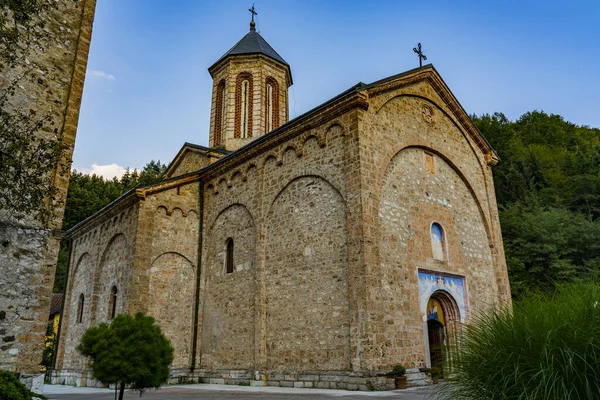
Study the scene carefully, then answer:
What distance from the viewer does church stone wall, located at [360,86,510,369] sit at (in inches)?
374

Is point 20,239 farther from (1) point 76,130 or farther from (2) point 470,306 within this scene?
(2) point 470,306

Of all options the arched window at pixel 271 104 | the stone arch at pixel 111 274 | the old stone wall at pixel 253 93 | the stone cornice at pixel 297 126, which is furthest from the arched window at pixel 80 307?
the arched window at pixel 271 104

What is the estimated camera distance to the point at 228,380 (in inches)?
460

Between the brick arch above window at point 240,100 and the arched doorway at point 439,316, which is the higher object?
the brick arch above window at point 240,100

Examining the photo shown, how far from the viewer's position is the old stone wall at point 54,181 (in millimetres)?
6102

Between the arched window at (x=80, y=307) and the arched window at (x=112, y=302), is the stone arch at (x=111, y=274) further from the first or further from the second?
the arched window at (x=80, y=307)

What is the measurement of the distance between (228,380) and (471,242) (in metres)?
8.17

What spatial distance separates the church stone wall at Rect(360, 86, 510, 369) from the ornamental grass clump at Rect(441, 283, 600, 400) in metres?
5.14

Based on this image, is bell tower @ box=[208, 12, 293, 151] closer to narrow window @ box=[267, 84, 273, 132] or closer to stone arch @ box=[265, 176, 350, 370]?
narrow window @ box=[267, 84, 273, 132]

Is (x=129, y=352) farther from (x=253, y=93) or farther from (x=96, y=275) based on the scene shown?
(x=253, y=93)

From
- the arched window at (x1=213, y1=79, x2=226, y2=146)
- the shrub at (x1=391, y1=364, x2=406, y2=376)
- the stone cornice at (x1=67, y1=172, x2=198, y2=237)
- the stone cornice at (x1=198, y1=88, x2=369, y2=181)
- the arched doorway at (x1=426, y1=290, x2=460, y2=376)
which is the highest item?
the arched window at (x1=213, y1=79, x2=226, y2=146)

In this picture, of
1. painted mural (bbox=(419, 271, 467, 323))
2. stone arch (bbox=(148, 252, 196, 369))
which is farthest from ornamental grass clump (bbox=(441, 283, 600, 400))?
stone arch (bbox=(148, 252, 196, 369))

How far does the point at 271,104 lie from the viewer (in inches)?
751

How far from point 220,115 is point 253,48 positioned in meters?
3.48
